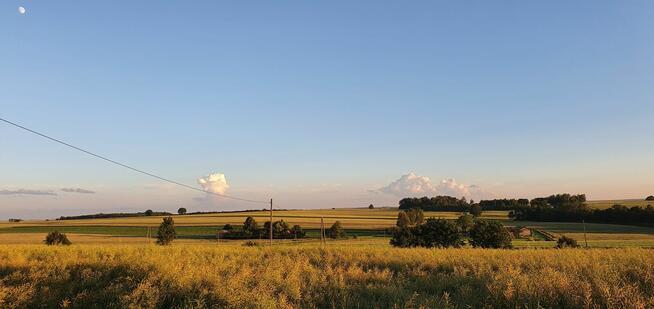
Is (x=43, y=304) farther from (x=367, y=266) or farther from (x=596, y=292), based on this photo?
(x=596, y=292)

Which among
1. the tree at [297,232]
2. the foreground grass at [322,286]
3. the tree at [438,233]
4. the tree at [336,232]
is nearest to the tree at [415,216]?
the tree at [336,232]

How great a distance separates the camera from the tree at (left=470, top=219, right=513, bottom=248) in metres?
69.4

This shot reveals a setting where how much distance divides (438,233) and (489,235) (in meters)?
8.22

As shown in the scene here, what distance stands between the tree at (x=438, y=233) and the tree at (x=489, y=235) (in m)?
2.64

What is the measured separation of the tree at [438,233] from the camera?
7594cm

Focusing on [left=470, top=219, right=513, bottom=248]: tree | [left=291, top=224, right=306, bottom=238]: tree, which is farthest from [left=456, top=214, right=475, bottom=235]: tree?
[left=291, top=224, right=306, bottom=238]: tree

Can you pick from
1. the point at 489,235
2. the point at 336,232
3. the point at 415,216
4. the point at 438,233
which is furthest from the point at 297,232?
the point at 489,235

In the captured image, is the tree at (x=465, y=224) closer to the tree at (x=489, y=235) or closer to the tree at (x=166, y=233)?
the tree at (x=489, y=235)

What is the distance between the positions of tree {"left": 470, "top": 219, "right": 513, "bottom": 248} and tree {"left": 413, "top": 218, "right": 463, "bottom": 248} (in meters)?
2.64

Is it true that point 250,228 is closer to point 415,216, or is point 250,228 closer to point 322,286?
point 415,216

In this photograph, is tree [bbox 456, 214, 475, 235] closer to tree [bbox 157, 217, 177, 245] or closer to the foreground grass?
tree [bbox 157, 217, 177, 245]

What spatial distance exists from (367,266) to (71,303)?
9.58 metres

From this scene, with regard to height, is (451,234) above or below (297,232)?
below

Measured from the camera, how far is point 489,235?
7188 centimetres
